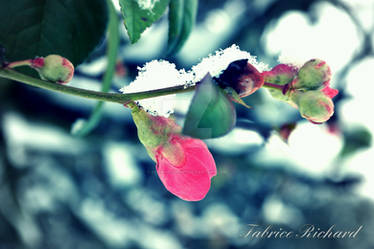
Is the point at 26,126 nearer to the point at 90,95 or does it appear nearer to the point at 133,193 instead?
the point at 133,193

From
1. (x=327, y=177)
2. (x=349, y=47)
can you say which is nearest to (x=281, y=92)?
(x=349, y=47)

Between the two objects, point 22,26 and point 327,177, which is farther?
point 327,177

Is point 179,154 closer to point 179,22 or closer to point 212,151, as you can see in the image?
point 179,22

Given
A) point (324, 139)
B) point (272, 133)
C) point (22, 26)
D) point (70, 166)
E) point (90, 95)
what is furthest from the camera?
point (70, 166)
